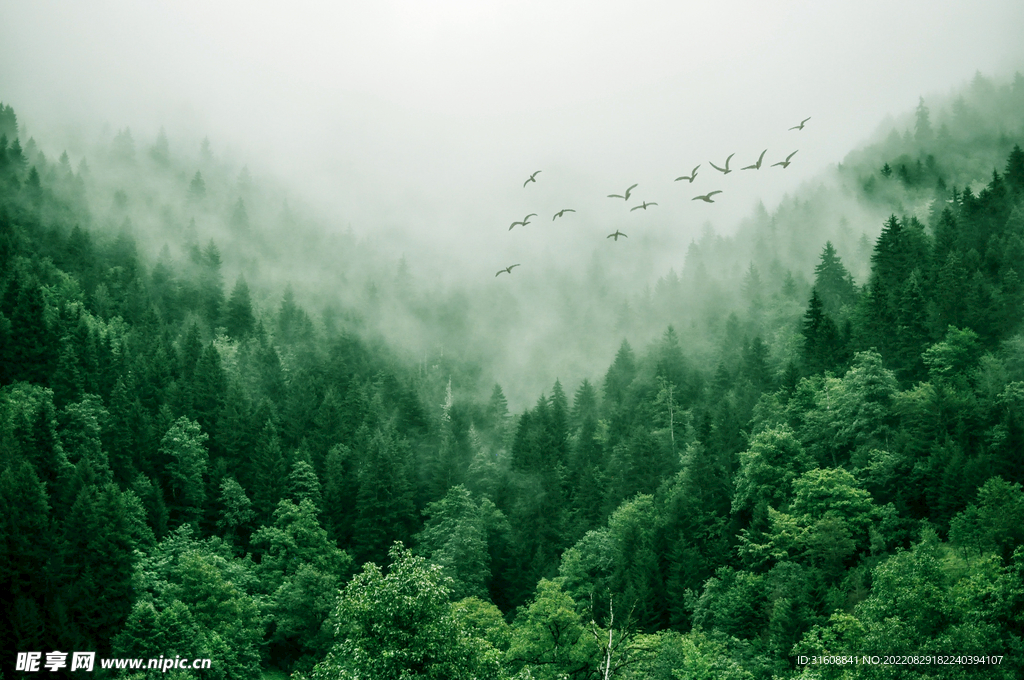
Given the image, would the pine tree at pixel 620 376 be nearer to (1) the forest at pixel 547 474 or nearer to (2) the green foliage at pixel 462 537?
(1) the forest at pixel 547 474

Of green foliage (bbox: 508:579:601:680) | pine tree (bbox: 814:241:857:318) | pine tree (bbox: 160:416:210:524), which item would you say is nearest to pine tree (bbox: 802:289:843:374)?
pine tree (bbox: 814:241:857:318)

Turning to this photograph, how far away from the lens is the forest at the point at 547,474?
47906 millimetres

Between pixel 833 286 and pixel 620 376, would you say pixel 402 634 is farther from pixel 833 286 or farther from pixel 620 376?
pixel 620 376

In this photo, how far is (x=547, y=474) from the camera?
111500 mm

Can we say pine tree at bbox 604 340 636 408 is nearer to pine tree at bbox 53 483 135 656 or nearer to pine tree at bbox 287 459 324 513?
pine tree at bbox 287 459 324 513

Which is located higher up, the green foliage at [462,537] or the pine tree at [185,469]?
the pine tree at [185,469]

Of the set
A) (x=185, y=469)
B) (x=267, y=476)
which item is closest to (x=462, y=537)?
(x=267, y=476)

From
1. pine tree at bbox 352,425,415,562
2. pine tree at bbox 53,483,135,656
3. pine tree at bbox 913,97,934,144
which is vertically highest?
pine tree at bbox 913,97,934,144

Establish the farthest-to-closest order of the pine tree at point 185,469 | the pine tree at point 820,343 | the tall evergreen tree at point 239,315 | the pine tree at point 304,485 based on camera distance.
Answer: the tall evergreen tree at point 239,315, the pine tree at point 304,485, the pine tree at point 185,469, the pine tree at point 820,343

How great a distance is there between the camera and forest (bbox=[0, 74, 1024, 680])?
157 ft

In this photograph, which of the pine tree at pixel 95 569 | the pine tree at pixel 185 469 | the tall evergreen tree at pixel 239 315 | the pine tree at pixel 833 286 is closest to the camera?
the pine tree at pixel 95 569

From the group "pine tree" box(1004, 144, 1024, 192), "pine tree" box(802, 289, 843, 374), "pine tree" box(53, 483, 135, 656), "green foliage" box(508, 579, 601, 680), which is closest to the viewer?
"green foliage" box(508, 579, 601, 680)

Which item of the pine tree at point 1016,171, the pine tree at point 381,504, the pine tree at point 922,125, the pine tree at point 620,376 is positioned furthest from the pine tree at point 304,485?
the pine tree at point 922,125

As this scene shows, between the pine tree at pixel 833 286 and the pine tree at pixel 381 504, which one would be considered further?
the pine tree at pixel 833 286
